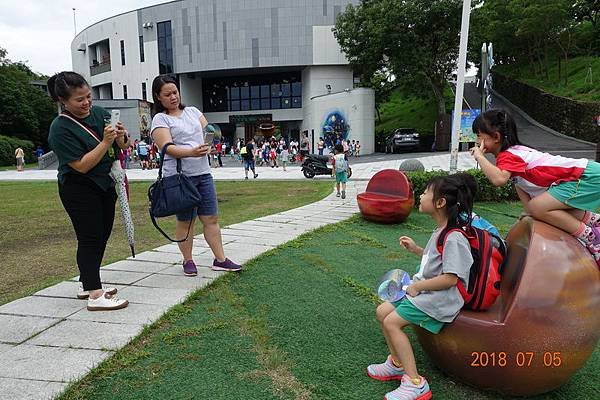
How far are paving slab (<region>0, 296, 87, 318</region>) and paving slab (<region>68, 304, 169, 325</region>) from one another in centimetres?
14

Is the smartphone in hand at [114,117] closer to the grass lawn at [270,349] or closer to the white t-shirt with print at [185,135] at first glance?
the white t-shirt with print at [185,135]

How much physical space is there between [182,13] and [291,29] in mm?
9716

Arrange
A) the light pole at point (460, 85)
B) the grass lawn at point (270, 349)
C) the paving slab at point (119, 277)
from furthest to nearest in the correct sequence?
the light pole at point (460, 85), the paving slab at point (119, 277), the grass lawn at point (270, 349)

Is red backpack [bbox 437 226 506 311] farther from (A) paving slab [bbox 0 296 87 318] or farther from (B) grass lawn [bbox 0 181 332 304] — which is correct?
(B) grass lawn [bbox 0 181 332 304]

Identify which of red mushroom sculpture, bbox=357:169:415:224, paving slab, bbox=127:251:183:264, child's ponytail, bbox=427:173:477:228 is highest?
child's ponytail, bbox=427:173:477:228

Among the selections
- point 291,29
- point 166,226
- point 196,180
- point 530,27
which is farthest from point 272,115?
point 196,180

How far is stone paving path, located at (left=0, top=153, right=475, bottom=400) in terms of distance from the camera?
264 centimetres

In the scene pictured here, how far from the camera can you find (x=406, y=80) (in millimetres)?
28250

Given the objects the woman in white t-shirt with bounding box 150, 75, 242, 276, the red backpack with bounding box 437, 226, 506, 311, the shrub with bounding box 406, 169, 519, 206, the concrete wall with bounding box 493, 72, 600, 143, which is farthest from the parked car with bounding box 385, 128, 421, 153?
the red backpack with bounding box 437, 226, 506, 311

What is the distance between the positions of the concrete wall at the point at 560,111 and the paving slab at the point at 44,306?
24.6 m

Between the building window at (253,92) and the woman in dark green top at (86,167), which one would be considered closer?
the woman in dark green top at (86,167)

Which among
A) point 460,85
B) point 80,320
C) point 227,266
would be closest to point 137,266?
point 227,266

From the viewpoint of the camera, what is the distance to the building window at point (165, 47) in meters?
39.5

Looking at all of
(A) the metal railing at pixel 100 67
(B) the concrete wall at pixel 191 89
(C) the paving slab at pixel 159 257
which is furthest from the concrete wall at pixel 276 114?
(C) the paving slab at pixel 159 257
